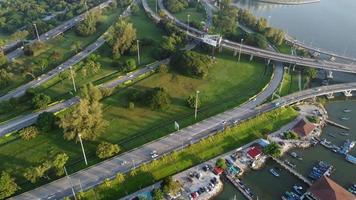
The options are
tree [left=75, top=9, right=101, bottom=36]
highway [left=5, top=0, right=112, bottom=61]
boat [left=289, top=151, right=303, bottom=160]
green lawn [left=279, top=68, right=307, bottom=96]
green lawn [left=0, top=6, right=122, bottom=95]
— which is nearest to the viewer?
boat [left=289, top=151, right=303, bottom=160]

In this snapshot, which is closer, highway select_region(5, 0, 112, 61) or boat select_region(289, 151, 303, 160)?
boat select_region(289, 151, 303, 160)

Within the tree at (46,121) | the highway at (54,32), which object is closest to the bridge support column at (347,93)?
the tree at (46,121)

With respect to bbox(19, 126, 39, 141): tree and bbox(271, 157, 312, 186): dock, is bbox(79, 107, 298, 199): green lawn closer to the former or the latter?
bbox(271, 157, 312, 186): dock

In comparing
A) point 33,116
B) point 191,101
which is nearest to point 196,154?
point 191,101

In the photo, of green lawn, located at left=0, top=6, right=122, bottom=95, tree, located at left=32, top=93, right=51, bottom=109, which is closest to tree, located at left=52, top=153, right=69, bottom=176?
tree, located at left=32, top=93, right=51, bottom=109

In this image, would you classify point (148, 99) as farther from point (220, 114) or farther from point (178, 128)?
point (220, 114)

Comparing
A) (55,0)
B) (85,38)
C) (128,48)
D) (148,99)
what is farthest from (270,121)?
(55,0)

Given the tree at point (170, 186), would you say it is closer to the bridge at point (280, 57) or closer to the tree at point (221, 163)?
the tree at point (221, 163)
